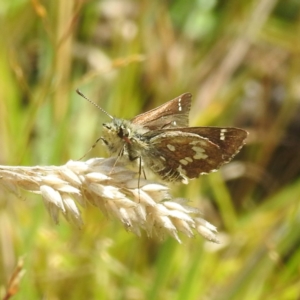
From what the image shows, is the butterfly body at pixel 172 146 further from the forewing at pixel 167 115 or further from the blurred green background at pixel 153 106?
the blurred green background at pixel 153 106

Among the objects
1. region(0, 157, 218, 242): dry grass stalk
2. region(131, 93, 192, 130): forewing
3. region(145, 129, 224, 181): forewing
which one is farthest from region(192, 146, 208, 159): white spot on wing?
region(0, 157, 218, 242): dry grass stalk

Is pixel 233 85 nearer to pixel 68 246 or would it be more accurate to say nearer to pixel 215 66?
pixel 215 66

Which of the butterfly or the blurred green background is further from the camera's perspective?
the blurred green background

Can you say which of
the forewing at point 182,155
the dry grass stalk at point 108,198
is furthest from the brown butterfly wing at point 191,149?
the dry grass stalk at point 108,198

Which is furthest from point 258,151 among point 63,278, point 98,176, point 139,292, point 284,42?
point 98,176

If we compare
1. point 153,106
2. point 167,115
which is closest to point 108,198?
point 167,115

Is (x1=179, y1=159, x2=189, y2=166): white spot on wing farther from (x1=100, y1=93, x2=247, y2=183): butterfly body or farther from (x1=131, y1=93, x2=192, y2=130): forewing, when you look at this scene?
(x1=131, y1=93, x2=192, y2=130): forewing
